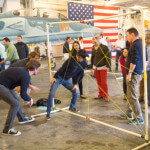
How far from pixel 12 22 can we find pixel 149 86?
655 centimetres

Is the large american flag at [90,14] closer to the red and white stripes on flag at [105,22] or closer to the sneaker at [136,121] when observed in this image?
the red and white stripes on flag at [105,22]

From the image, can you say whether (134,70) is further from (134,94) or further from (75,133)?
(75,133)

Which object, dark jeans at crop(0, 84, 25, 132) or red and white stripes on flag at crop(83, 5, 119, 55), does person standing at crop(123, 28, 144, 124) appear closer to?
dark jeans at crop(0, 84, 25, 132)

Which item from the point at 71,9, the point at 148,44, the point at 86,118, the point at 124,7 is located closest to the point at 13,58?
the point at 86,118

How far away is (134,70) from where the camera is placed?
10.7 ft

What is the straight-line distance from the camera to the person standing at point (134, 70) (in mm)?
3145

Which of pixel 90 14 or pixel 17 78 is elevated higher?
pixel 90 14

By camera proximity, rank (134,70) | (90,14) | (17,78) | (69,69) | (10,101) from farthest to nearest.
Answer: (90,14), (69,69), (134,70), (10,101), (17,78)

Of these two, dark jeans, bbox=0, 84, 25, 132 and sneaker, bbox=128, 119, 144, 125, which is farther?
sneaker, bbox=128, 119, 144, 125

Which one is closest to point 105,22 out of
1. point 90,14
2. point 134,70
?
point 90,14

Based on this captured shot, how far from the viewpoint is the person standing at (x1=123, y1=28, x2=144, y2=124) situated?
314cm

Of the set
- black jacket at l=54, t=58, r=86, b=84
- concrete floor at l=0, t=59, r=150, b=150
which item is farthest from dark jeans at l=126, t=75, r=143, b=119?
black jacket at l=54, t=58, r=86, b=84

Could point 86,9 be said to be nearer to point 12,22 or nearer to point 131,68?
point 12,22

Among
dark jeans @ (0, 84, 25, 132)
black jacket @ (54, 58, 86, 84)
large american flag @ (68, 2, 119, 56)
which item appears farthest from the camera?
large american flag @ (68, 2, 119, 56)
